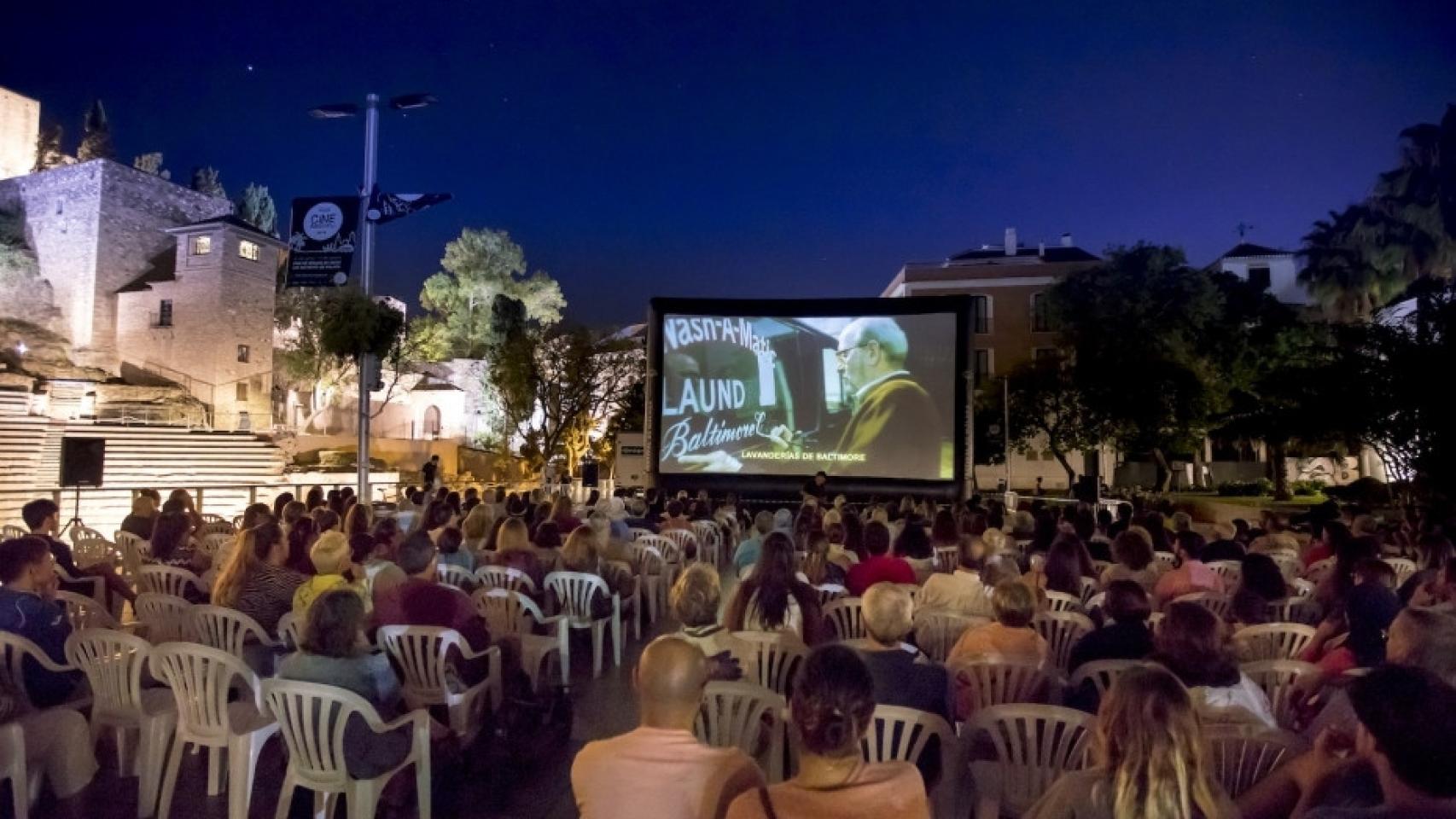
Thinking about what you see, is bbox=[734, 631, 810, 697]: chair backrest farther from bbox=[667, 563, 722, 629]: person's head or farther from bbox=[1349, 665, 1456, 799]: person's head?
bbox=[1349, 665, 1456, 799]: person's head

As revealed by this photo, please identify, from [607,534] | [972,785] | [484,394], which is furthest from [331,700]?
[484,394]

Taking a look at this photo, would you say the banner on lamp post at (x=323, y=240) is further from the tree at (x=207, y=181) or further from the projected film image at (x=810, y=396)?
the tree at (x=207, y=181)

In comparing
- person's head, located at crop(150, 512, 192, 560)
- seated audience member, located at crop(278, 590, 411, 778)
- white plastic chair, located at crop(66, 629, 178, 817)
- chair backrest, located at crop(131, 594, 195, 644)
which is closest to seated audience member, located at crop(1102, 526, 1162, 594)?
seated audience member, located at crop(278, 590, 411, 778)

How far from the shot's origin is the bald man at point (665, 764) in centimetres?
184

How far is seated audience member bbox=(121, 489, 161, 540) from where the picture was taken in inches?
273

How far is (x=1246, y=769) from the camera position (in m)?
2.29

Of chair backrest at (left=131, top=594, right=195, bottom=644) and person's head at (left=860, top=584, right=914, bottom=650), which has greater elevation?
person's head at (left=860, top=584, right=914, bottom=650)

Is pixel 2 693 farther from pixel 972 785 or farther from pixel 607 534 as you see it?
pixel 607 534

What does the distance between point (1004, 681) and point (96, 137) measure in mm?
61252

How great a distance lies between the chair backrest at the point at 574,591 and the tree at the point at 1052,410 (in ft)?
70.6

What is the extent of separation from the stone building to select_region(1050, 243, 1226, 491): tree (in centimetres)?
2792

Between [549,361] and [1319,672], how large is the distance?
2057 cm

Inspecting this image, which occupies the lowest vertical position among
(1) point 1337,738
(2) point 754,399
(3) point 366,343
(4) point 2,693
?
(4) point 2,693

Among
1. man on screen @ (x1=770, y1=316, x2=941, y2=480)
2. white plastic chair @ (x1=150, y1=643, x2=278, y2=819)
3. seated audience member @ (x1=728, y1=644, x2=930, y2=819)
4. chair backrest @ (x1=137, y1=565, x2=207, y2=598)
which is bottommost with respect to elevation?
white plastic chair @ (x1=150, y1=643, x2=278, y2=819)
